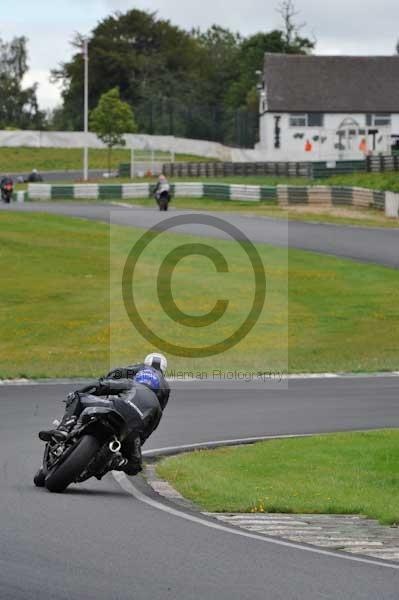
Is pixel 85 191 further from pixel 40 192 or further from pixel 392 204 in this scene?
pixel 392 204

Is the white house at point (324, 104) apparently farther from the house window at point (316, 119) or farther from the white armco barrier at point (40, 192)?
the white armco barrier at point (40, 192)

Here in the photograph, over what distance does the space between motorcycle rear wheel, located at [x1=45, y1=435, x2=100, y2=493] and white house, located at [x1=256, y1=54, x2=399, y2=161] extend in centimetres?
7946

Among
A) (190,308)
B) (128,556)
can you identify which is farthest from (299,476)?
(190,308)

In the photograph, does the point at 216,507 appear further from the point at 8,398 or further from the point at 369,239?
the point at 369,239

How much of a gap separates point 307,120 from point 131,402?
Result: 273 feet

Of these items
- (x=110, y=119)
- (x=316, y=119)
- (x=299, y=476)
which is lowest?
(x=299, y=476)

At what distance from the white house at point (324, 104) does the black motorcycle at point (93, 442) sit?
79.2 metres

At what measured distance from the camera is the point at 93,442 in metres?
10.4

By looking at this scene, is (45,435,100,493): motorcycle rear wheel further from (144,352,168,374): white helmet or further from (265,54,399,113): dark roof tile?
(265,54,399,113): dark roof tile

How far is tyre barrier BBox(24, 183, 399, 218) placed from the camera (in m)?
52.5

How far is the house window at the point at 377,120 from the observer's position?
93.1 metres

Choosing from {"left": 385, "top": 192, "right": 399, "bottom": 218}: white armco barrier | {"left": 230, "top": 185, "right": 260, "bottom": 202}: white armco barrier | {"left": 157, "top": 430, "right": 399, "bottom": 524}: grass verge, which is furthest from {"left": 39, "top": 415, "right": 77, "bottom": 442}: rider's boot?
{"left": 230, "top": 185, "right": 260, "bottom": 202}: white armco barrier

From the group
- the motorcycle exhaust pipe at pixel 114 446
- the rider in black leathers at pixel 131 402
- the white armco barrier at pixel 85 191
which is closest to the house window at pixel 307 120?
the white armco barrier at pixel 85 191

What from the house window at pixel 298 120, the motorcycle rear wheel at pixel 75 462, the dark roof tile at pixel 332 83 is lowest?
the motorcycle rear wheel at pixel 75 462
